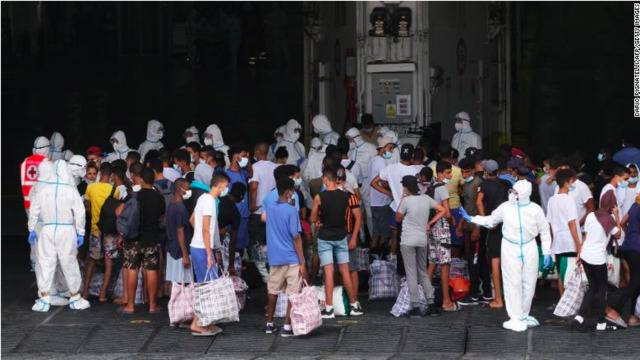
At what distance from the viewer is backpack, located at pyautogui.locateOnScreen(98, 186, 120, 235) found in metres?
14.3

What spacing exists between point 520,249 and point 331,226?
1.99 metres

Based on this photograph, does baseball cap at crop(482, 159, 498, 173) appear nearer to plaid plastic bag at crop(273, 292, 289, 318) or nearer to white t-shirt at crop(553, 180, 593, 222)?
white t-shirt at crop(553, 180, 593, 222)

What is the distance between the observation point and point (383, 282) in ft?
48.4

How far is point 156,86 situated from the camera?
34.6 metres

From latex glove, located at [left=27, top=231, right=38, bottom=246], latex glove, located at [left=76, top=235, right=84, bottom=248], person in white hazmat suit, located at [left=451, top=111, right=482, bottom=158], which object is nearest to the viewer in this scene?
latex glove, located at [left=76, top=235, right=84, bottom=248]

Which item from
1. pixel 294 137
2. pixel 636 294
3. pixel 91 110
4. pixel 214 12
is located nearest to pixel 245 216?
pixel 294 137

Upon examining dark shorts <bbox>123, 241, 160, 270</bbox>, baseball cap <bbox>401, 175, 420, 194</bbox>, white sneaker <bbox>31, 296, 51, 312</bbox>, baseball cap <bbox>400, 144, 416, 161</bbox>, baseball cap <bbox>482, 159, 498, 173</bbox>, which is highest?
baseball cap <bbox>400, 144, 416, 161</bbox>

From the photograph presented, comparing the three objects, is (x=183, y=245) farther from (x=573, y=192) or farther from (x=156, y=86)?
(x=156, y=86)

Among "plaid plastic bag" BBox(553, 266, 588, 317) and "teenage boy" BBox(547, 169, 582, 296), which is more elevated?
"teenage boy" BBox(547, 169, 582, 296)

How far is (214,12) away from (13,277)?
66.8ft

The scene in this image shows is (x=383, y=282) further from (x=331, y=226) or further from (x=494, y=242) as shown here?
(x=494, y=242)

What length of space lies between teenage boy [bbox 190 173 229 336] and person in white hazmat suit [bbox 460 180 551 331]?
291 centimetres

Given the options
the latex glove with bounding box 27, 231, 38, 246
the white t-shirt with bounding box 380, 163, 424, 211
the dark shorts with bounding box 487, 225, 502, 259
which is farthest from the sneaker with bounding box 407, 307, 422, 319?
the latex glove with bounding box 27, 231, 38, 246

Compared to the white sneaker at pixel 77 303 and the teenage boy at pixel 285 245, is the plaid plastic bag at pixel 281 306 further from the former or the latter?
the white sneaker at pixel 77 303
